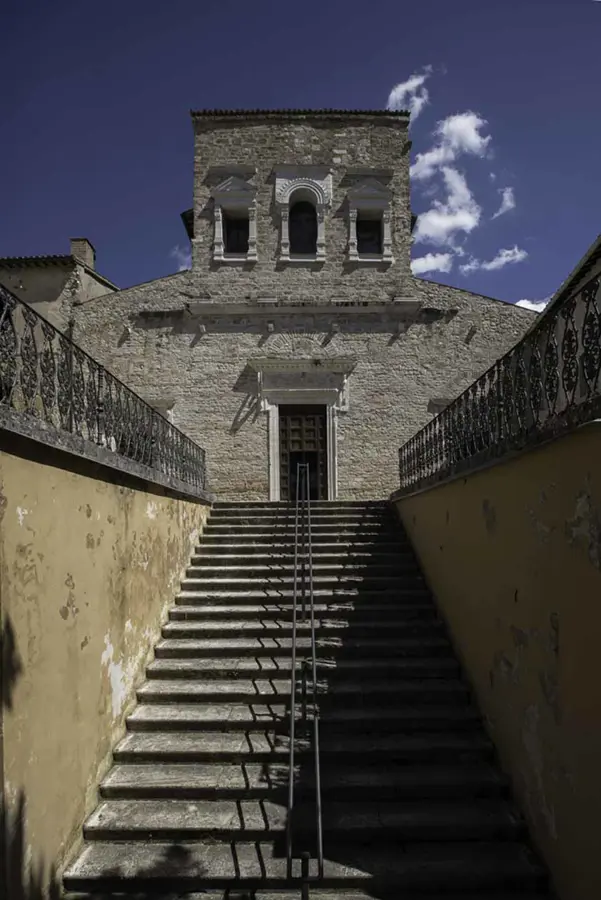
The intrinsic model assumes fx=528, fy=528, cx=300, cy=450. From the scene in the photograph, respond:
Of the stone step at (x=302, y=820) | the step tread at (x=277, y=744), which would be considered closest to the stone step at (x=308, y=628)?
the step tread at (x=277, y=744)

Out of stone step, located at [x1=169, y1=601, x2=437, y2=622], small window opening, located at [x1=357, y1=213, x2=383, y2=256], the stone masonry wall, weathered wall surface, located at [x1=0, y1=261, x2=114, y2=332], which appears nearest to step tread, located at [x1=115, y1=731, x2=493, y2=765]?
stone step, located at [x1=169, y1=601, x2=437, y2=622]

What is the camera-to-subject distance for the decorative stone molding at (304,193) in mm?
12539

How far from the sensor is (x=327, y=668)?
5.62m

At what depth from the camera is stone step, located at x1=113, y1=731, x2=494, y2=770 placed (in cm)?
457

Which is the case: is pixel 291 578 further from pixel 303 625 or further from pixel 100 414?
pixel 100 414

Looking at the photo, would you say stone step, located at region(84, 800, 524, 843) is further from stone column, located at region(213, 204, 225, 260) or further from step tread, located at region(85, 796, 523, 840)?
stone column, located at region(213, 204, 225, 260)

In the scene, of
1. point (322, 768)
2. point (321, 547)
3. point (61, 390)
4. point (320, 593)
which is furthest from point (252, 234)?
point (322, 768)

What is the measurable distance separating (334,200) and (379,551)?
353 inches

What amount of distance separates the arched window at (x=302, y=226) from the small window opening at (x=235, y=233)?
1.14m

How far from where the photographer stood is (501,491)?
4445mm

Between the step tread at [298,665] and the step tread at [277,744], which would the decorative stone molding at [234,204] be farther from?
the step tread at [277,744]

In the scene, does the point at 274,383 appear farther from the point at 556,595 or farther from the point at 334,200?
the point at 556,595

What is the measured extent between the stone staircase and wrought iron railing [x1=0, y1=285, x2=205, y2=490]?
8.00ft

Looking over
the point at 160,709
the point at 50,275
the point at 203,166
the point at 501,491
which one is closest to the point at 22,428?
the point at 160,709
